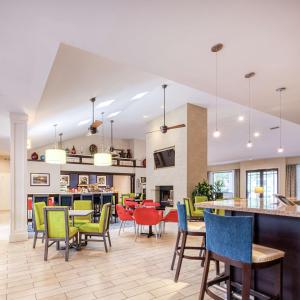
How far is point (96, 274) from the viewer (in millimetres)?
3742

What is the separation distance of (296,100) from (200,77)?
7.97 feet

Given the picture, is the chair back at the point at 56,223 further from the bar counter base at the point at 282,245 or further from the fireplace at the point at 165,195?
the fireplace at the point at 165,195

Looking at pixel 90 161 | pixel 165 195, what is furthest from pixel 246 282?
pixel 90 161

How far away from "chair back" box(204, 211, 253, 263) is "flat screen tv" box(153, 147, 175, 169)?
6115 mm

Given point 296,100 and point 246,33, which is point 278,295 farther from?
point 296,100

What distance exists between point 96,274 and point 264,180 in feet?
41.4

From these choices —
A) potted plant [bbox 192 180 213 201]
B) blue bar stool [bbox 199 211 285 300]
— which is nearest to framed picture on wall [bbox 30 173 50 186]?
potted plant [bbox 192 180 213 201]

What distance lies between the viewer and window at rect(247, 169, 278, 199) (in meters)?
13.8

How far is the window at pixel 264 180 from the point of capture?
13.8 m

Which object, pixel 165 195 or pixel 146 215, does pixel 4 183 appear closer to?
pixel 165 195

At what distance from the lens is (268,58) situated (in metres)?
3.53

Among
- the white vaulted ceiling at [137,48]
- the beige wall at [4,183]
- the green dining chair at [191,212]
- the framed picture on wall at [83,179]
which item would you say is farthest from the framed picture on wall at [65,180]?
the green dining chair at [191,212]

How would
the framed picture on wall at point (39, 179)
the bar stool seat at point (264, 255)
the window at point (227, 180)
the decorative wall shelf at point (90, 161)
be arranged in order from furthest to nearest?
the window at point (227, 180) → the decorative wall shelf at point (90, 161) → the framed picture on wall at point (39, 179) → the bar stool seat at point (264, 255)

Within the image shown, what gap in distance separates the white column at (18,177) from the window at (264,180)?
11051mm
